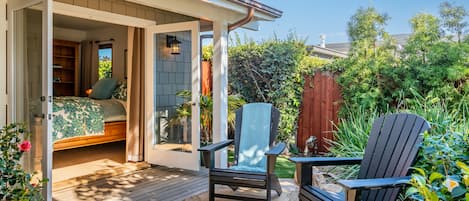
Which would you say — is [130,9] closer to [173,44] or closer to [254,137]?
[173,44]

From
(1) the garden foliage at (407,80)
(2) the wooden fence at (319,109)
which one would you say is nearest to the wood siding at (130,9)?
(2) the wooden fence at (319,109)

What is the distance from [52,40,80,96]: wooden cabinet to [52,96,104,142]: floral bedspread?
10.9 ft

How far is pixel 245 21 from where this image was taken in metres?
5.00

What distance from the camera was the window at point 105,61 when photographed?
7.95m

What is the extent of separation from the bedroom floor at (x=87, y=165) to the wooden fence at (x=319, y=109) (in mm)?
2808

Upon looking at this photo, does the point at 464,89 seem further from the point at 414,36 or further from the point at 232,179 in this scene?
the point at 232,179

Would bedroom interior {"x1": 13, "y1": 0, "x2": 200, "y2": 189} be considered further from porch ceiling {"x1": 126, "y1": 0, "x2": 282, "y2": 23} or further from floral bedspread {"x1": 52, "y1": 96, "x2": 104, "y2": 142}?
porch ceiling {"x1": 126, "y1": 0, "x2": 282, "y2": 23}

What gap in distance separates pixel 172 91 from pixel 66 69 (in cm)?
464

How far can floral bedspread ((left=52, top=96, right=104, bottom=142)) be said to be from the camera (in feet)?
16.3

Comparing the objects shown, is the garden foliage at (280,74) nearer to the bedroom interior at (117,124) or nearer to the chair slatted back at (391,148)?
the bedroom interior at (117,124)

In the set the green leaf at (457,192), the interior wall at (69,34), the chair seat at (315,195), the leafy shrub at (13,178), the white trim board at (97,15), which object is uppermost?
the interior wall at (69,34)

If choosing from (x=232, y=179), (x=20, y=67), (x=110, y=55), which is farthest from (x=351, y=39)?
(x=20, y=67)

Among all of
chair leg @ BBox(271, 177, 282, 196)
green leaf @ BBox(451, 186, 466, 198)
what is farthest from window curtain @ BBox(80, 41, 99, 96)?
green leaf @ BBox(451, 186, 466, 198)

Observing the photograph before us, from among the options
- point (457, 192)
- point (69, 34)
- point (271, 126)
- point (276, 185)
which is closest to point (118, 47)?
point (69, 34)
